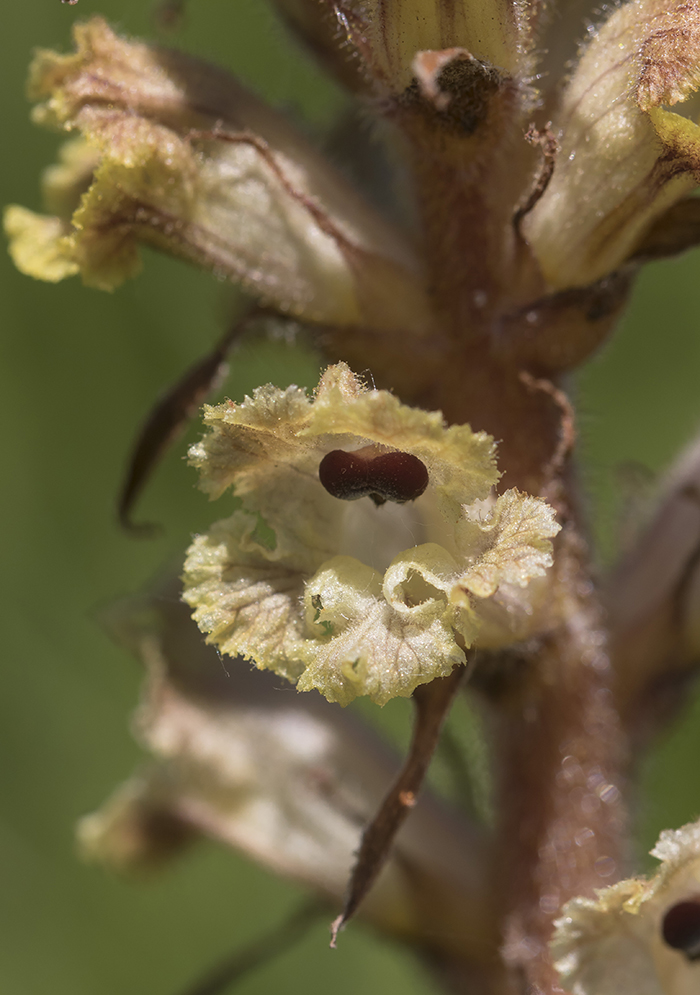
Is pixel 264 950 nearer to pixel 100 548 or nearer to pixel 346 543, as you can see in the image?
pixel 346 543

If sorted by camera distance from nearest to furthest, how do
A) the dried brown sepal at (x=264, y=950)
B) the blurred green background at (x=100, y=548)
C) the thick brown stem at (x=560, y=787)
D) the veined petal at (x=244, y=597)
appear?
the veined petal at (x=244, y=597) → the thick brown stem at (x=560, y=787) → the dried brown sepal at (x=264, y=950) → the blurred green background at (x=100, y=548)

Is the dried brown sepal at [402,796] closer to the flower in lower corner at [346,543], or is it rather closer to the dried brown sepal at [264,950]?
the flower in lower corner at [346,543]

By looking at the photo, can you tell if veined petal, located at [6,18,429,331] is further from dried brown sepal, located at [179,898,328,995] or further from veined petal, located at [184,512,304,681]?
dried brown sepal, located at [179,898,328,995]

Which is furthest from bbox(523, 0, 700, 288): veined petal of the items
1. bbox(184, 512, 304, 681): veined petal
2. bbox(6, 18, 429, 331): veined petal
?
bbox(184, 512, 304, 681): veined petal

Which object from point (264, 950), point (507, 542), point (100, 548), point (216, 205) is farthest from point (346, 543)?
point (100, 548)

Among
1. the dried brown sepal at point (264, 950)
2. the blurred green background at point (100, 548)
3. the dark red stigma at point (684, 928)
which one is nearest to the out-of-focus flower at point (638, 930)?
the dark red stigma at point (684, 928)

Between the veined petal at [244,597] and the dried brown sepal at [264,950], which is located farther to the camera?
the dried brown sepal at [264,950]
